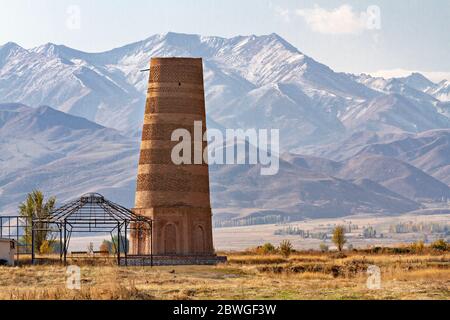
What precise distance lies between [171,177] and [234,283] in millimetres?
27337

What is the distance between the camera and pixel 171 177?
75062 mm

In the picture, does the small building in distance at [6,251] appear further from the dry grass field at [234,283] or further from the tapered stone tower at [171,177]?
the tapered stone tower at [171,177]

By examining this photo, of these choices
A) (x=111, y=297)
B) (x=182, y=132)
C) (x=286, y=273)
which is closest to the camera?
(x=111, y=297)

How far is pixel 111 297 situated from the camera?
36.0 metres

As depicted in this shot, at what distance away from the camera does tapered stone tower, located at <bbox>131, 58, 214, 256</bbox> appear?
75250 mm

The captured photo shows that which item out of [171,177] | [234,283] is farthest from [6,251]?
[234,283]

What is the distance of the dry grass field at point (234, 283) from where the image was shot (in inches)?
1529

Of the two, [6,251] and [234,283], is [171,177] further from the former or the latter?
[234,283]

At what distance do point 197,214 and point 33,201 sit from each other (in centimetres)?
2691

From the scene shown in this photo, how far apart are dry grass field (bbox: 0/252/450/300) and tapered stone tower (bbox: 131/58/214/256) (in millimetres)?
8327

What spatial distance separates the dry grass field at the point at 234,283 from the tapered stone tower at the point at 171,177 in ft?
27.3

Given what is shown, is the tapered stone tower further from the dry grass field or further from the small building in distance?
the small building in distance

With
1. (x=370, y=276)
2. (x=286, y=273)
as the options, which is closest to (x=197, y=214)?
(x=286, y=273)
